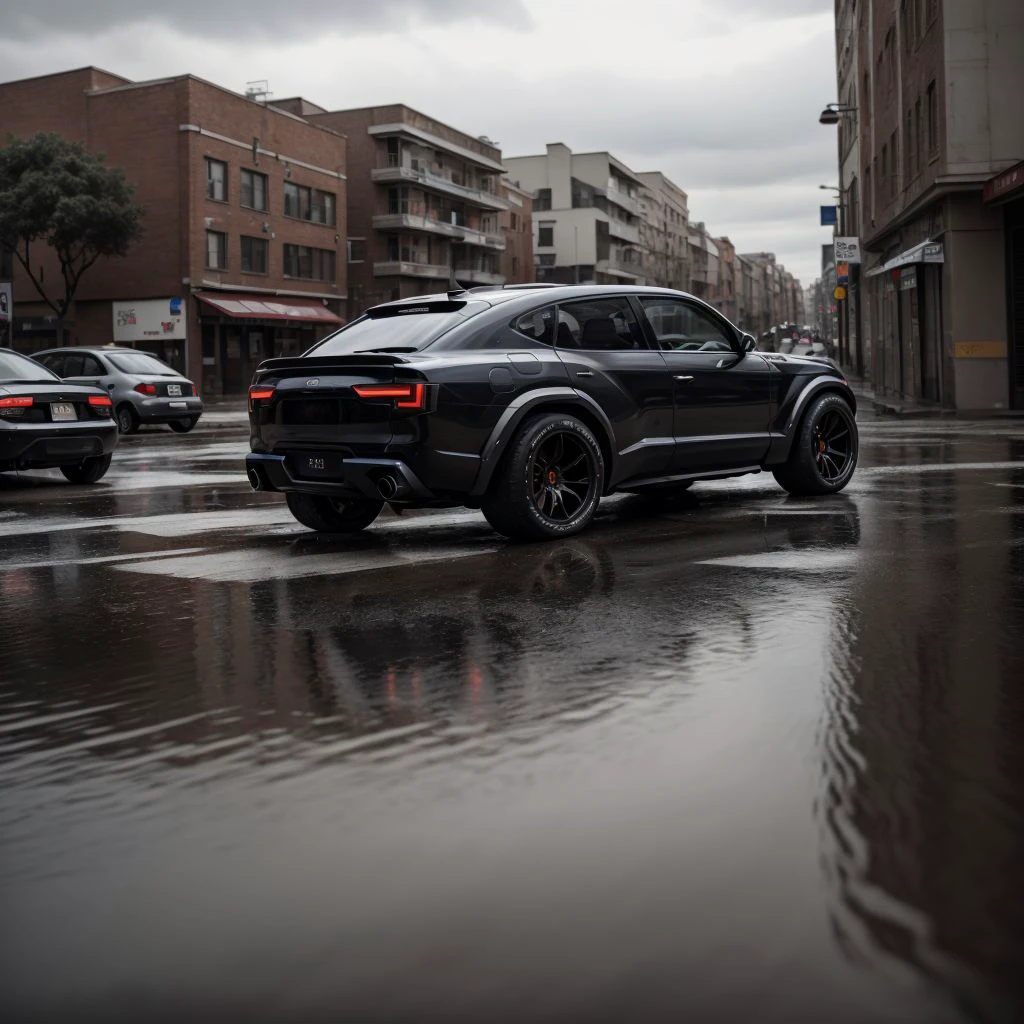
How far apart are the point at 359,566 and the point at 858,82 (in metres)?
42.2

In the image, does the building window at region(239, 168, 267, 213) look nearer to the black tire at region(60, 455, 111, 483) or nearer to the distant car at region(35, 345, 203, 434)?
the distant car at region(35, 345, 203, 434)

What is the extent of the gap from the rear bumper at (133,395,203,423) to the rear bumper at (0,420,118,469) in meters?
10.7

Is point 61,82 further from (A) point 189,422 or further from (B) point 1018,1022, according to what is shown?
(B) point 1018,1022

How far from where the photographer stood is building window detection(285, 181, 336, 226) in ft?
202

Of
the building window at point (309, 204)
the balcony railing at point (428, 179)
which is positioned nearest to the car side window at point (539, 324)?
the building window at point (309, 204)

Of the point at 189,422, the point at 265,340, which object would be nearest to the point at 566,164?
the point at 265,340

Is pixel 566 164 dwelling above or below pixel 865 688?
above

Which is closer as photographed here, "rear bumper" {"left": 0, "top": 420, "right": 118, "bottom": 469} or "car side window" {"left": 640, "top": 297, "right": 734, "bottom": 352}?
"car side window" {"left": 640, "top": 297, "right": 734, "bottom": 352}

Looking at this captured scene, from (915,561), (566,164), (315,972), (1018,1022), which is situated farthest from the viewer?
(566,164)

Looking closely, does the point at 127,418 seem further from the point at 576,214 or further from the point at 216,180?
the point at 576,214

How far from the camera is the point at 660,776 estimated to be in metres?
3.29

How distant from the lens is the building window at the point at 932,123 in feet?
85.8

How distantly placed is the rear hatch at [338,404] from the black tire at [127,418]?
16641 millimetres

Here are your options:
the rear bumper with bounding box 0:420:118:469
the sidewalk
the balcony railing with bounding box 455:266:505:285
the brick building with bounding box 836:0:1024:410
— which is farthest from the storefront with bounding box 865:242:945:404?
the balcony railing with bounding box 455:266:505:285
